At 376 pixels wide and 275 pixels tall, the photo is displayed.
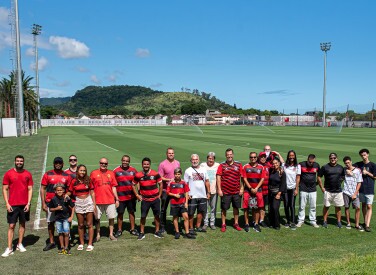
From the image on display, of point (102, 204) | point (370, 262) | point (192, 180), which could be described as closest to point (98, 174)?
point (102, 204)

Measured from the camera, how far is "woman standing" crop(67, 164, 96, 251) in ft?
25.3

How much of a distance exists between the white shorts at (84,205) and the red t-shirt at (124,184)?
902 millimetres

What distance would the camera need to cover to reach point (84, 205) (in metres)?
7.77

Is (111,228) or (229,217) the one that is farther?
(229,217)

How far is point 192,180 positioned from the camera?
28.5ft

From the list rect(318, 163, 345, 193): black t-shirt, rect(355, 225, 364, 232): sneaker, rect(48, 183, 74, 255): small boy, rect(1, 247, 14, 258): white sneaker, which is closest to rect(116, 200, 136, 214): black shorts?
rect(48, 183, 74, 255): small boy

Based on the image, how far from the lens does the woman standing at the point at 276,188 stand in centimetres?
900

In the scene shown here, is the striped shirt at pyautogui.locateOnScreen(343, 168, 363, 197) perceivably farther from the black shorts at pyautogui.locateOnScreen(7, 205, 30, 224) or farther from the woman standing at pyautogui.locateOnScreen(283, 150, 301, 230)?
the black shorts at pyautogui.locateOnScreen(7, 205, 30, 224)

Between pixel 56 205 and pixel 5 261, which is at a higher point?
pixel 56 205

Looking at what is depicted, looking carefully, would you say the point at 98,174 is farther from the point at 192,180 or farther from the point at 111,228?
the point at 192,180

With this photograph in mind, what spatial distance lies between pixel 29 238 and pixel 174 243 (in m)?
3.30

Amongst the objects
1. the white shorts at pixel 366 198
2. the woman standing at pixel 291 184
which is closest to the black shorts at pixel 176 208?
the woman standing at pixel 291 184

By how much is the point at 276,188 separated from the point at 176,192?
2482 mm

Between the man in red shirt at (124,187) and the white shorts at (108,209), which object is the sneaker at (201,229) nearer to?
the man in red shirt at (124,187)
